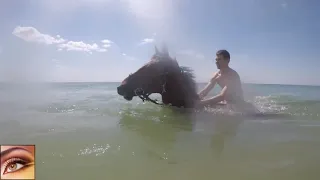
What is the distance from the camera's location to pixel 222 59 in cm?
791

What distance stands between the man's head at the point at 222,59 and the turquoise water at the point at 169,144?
1269mm

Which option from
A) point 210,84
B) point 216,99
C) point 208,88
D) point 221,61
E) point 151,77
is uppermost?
point 221,61

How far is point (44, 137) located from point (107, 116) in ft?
8.33

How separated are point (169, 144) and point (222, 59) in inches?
153

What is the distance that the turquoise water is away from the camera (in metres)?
3.68

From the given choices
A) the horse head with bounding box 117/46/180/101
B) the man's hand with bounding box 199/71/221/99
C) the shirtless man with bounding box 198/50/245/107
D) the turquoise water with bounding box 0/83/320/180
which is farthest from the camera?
the man's hand with bounding box 199/71/221/99

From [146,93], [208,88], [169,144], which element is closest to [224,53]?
[208,88]

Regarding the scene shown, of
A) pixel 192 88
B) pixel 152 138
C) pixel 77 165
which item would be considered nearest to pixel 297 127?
pixel 192 88

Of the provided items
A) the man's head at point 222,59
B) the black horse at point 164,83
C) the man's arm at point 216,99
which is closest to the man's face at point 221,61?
the man's head at point 222,59

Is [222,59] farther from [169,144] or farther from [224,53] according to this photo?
[169,144]

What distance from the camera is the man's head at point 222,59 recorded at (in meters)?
7.84

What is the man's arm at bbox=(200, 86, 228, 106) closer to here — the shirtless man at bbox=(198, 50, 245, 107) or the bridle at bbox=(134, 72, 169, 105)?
the shirtless man at bbox=(198, 50, 245, 107)

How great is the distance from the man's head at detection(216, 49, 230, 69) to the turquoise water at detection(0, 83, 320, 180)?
1269mm

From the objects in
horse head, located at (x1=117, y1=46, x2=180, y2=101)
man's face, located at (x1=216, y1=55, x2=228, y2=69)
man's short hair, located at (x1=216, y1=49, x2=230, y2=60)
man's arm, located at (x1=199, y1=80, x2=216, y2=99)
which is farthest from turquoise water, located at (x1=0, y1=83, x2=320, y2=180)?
man's short hair, located at (x1=216, y1=49, x2=230, y2=60)
